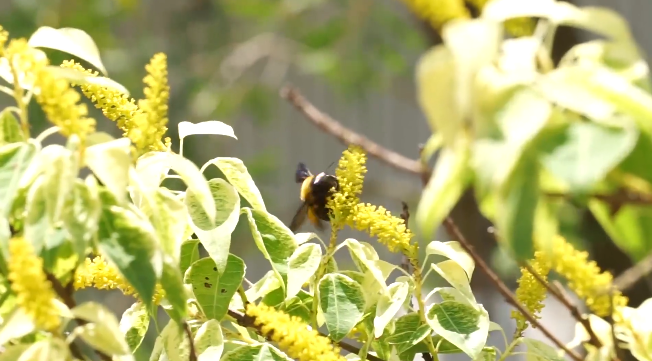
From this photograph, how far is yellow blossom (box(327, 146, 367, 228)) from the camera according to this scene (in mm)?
381

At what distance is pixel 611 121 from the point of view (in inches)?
7.7

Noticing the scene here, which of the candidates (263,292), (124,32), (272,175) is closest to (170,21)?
(124,32)

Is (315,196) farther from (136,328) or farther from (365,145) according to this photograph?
(365,145)

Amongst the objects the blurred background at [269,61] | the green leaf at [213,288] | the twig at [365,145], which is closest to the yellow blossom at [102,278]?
the green leaf at [213,288]

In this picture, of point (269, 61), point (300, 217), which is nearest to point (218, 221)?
point (300, 217)

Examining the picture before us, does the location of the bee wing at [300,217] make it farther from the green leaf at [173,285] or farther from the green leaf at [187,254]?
the green leaf at [173,285]

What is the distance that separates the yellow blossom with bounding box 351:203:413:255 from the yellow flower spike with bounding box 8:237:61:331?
0.17 m

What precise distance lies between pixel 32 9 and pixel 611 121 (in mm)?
1527

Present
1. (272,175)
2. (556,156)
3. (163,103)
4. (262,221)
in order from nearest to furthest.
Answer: (556,156), (163,103), (262,221), (272,175)

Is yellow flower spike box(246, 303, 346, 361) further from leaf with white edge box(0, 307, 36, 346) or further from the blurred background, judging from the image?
the blurred background

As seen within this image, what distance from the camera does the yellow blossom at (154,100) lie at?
303mm

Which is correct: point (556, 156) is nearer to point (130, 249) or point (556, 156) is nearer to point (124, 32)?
point (130, 249)

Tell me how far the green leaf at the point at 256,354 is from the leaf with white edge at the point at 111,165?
137 mm

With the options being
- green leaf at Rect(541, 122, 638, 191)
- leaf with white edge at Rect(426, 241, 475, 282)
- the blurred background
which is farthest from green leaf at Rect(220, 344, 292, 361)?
the blurred background
